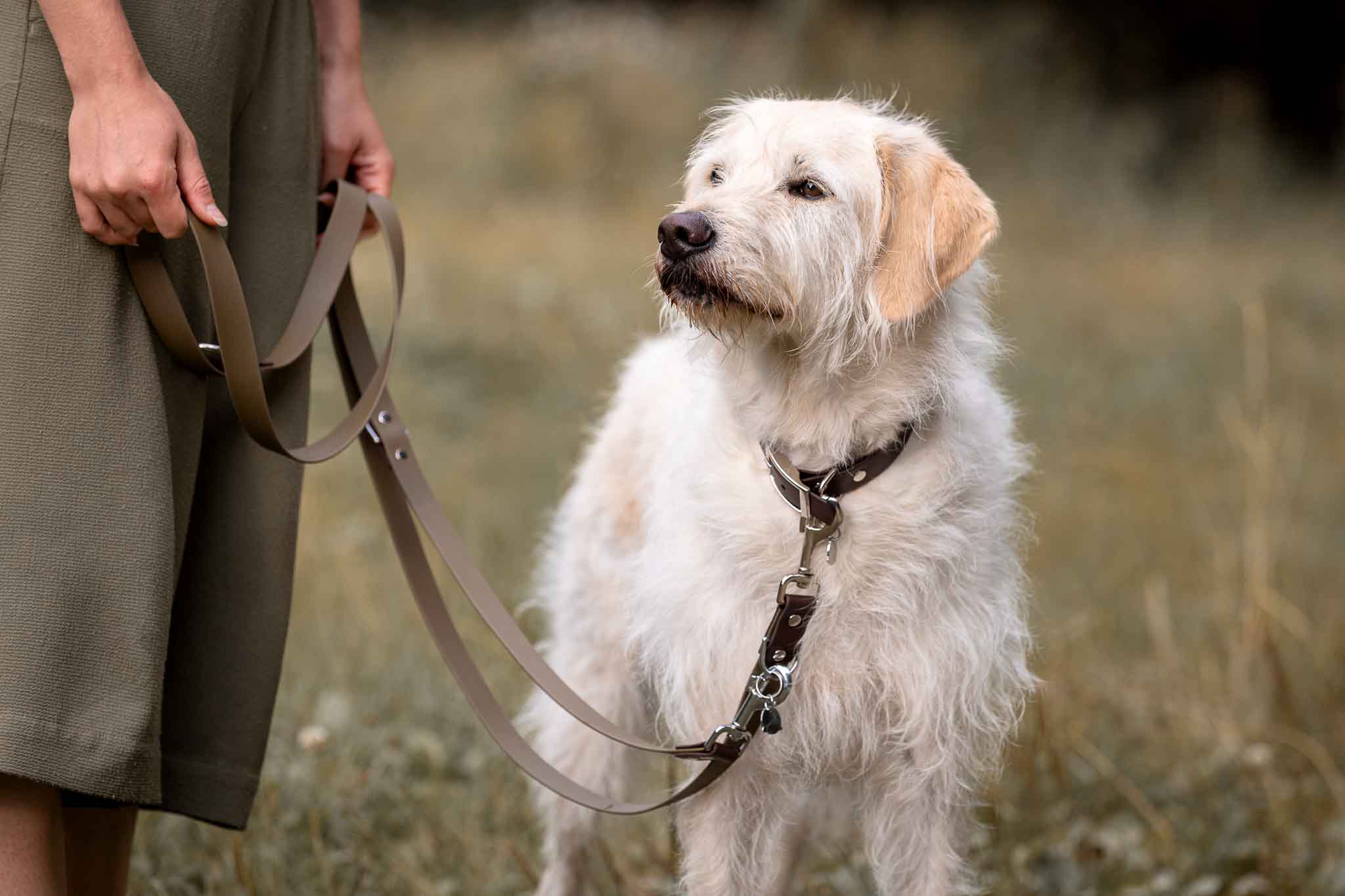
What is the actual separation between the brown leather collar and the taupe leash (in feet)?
0.05

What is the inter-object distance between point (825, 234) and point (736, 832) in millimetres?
1104

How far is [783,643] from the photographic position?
238cm

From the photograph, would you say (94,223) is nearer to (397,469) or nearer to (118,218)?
(118,218)

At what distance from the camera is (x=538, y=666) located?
8.11ft

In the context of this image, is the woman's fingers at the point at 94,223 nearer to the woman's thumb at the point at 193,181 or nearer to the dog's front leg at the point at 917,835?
the woman's thumb at the point at 193,181

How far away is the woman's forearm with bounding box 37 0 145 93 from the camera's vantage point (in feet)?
6.09

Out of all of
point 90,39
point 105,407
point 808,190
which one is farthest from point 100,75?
point 808,190

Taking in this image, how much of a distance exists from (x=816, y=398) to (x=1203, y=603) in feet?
11.7

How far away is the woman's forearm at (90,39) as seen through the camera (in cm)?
186

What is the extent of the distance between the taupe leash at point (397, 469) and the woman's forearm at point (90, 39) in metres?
0.27

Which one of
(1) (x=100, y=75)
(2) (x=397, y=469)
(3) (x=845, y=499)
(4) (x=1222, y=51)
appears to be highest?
(1) (x=100, y=75)

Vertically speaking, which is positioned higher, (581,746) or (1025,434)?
(581,746)

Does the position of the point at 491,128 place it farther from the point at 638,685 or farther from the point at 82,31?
the point at 82,31

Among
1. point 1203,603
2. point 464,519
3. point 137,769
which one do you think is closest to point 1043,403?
point 1203,603
